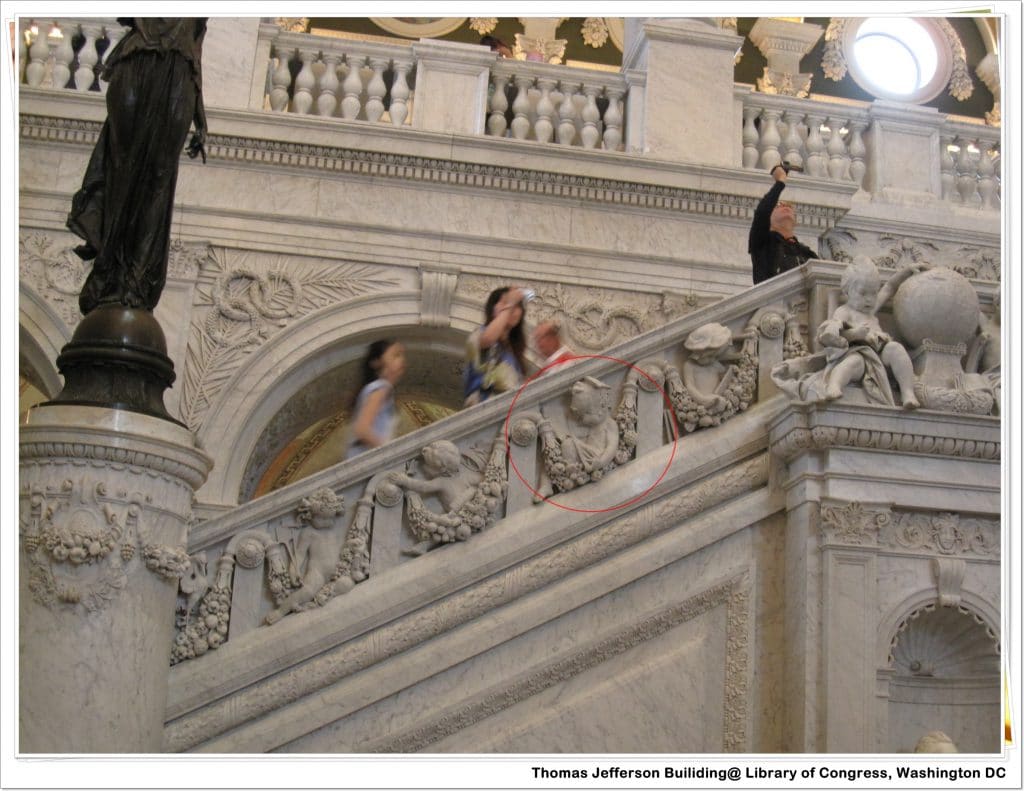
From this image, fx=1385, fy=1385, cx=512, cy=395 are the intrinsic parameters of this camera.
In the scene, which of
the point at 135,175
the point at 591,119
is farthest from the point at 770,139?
the point at 135,175

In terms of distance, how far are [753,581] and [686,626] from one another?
0.38 metres

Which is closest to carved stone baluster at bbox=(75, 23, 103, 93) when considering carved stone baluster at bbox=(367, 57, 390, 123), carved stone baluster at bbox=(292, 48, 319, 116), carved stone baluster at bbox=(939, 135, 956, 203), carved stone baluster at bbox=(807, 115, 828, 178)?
carved stone baluster at bbox=(292, 48, 319, 116)

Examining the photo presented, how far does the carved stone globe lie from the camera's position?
20.8ft

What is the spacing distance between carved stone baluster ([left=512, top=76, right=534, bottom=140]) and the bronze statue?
648cm

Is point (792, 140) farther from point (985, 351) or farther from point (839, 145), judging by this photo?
point (985, 351)

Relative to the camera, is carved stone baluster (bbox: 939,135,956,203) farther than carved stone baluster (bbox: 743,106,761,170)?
Yes

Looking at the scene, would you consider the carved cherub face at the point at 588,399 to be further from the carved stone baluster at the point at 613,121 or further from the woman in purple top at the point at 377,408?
the carved stone baluster at the point at 613,121

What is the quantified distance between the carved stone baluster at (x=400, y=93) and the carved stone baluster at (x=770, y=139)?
3.21 metres

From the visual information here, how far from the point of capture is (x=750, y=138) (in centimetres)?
1248

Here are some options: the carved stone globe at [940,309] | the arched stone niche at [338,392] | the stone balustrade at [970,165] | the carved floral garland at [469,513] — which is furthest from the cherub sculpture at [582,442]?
the stone balustrade at [970,165]

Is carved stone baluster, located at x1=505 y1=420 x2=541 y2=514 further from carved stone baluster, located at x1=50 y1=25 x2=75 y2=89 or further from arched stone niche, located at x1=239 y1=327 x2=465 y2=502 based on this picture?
carved stone baluster, located at x1=50 y1=25 x2=75 y2=89

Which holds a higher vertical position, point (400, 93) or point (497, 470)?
point (400, 93)

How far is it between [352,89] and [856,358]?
689 cm

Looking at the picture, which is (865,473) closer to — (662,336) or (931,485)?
(931,485)
